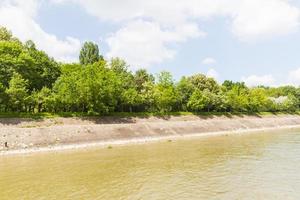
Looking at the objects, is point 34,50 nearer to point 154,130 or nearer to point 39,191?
point 154,130

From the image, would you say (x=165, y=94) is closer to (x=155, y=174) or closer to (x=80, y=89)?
(x=80, y=89)

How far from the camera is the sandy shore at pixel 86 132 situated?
1679 inches

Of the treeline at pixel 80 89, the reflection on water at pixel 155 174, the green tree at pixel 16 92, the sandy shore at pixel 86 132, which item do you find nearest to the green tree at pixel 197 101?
the treeline at pixel 80 89

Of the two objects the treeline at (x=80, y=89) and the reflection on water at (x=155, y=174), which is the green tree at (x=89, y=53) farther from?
the reflection on water at (x=155, y=174)

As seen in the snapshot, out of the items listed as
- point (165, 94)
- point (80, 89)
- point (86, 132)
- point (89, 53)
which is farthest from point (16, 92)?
point (89, 53)

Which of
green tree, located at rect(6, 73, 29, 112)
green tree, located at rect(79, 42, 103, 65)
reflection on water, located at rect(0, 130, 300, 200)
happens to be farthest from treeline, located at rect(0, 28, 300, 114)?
reflection on water, located at rect(0, 130, 300, 200)

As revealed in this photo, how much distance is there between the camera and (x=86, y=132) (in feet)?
162

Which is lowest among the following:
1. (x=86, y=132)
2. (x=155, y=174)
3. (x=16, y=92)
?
(x=155, y=174)

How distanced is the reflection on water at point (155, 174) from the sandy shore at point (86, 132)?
534cm

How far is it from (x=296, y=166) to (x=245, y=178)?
246 inches

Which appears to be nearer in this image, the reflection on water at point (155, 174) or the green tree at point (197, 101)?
the reflection on water at point (155, 174)

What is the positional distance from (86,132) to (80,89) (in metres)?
12.8

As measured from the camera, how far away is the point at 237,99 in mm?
94875

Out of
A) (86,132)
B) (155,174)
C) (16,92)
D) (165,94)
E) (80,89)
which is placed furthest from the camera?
(165,94)
